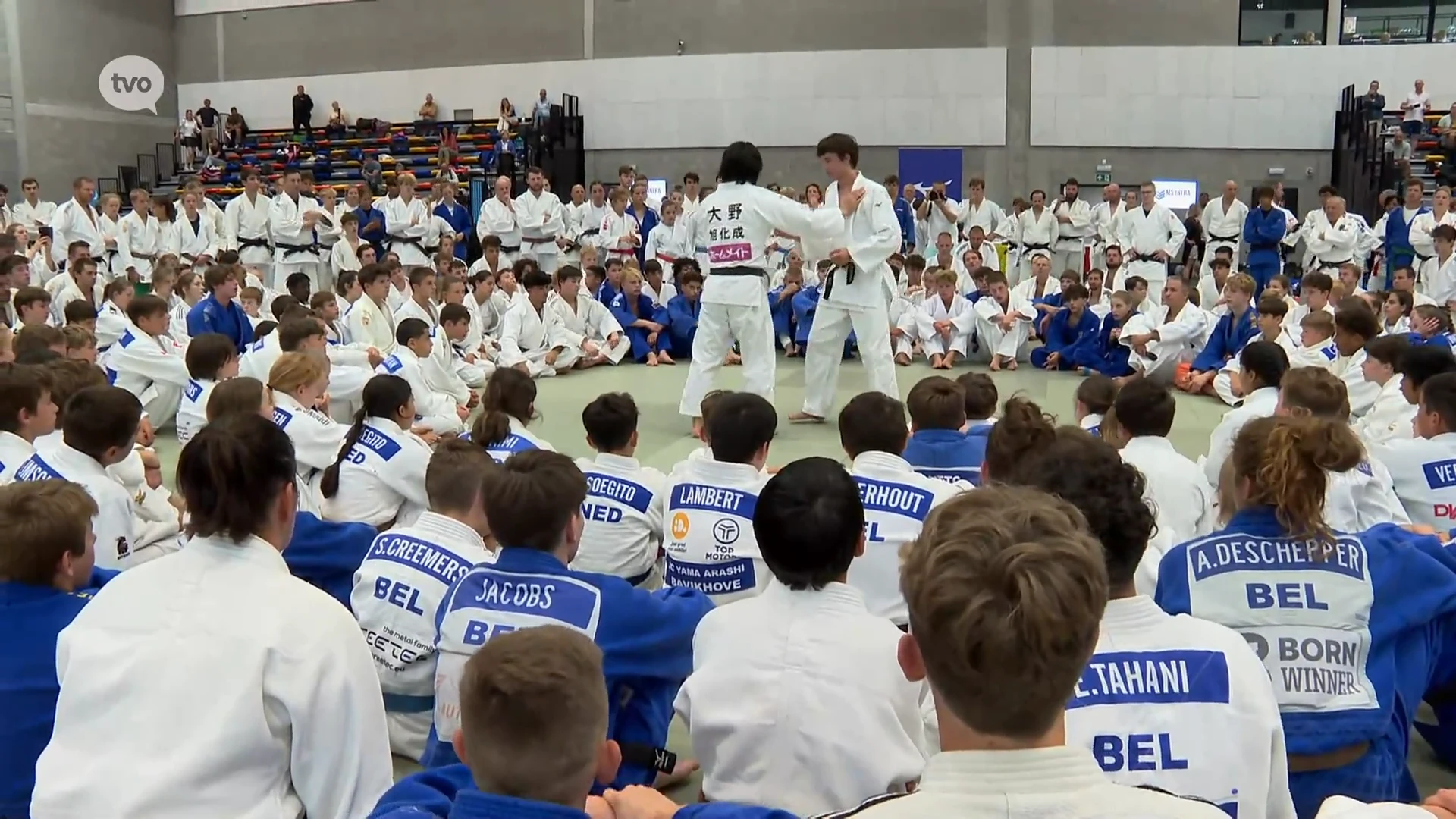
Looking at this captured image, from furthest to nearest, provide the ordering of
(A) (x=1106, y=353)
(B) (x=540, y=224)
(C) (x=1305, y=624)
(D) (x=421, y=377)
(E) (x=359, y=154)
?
(E) (x=359, y=154)
(B) (x=540, y=224)
(A) (x=1106, y=353)
(D) (x=421, y=377)
(C) (x=1305, y=624)

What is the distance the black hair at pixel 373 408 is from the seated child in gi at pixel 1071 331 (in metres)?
6.91

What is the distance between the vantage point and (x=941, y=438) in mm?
4336

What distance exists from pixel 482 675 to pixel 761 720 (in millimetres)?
902

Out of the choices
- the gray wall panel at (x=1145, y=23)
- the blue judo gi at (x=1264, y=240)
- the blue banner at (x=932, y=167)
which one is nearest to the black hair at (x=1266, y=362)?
the blue judo gi at (x=1264, y=240)

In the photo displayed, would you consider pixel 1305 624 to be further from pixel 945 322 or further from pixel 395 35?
pixel 395 35

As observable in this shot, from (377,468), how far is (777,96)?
15890 millimetres

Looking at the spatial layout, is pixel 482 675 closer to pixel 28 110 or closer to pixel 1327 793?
pixel 1327 793

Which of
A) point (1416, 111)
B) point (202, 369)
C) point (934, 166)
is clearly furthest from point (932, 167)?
point (202, 369)

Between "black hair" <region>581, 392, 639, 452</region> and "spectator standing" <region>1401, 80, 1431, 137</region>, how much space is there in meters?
16.4

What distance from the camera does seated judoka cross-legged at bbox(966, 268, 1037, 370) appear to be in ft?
33.4

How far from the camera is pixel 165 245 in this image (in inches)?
548

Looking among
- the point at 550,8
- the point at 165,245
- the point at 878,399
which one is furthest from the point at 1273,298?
the point at 550,8

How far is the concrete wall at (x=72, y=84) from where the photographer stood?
2053 cm

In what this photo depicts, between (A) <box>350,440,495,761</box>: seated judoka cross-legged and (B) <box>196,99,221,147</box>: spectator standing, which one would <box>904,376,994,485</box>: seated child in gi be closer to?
(A) <box>350,440,495,761</box>: seated judoka cross-legged
